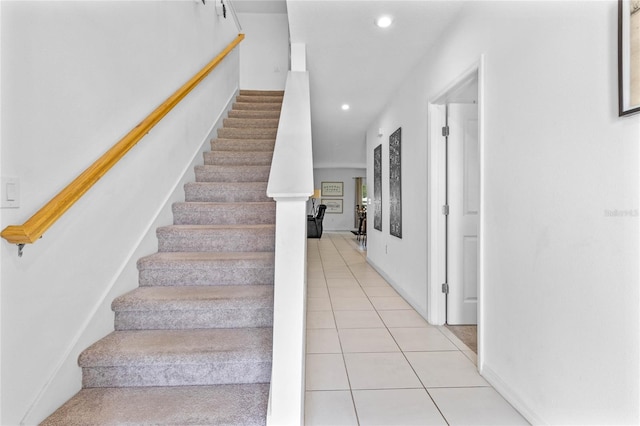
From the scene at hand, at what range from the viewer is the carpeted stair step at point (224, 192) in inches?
115

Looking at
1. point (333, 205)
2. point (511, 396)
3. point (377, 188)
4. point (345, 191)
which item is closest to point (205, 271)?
point (511, 396)

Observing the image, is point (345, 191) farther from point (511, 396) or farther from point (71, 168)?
point (71, 168)

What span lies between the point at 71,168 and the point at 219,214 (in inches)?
48.4

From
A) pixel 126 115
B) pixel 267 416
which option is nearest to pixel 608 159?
pixel 267 416

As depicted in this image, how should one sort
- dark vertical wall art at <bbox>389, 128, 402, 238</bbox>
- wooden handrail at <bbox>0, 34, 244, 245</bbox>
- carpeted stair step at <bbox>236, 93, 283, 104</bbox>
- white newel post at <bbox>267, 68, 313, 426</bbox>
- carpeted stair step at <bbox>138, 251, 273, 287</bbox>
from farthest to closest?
1. carpeted stair step at <bbox>236, 93, 283, 104</bbox>
2. dark vertical wall art at <bbox>389, 128, 402, 238</bbox>
3. carpeted stair step at <bbox>138, 251, 273, 287</bbox>
4. white newel post at <bbox>267, 68, 313, 426</bbox>
5. wooden handrail at <bbox>0, 34, 244, 245</bbox>

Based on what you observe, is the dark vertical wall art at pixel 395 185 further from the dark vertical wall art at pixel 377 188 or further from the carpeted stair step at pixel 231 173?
the carpeted stair step at pixel 231 173

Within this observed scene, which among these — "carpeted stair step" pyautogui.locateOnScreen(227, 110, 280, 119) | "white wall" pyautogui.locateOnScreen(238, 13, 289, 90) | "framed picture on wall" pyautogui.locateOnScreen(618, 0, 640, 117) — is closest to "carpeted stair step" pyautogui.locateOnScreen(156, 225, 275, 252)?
"framed picture on wall" pyautogui.locateOnScreen(618, 0, 640, 117)

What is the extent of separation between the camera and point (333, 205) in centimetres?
1276

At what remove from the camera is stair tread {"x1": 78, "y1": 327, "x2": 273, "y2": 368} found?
1.62 meters

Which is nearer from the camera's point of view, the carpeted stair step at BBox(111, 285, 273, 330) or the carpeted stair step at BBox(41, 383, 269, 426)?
the carpeted stair step at BBox(41, 383, 269, 426)

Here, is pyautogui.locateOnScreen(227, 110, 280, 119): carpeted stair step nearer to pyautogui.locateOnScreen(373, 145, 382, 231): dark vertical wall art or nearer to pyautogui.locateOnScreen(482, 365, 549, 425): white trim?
pyautogui.locateOnScreen(373, 145, 382, 231): dark vertical wall art

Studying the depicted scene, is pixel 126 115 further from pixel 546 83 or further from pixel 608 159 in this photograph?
pixel 608 159

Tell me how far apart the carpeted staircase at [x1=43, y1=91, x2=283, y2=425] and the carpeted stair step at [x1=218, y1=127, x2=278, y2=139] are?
51.4 inches

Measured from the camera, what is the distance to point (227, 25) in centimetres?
423
